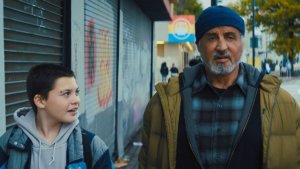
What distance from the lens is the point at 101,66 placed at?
7617 millimetres

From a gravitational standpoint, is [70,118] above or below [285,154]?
above

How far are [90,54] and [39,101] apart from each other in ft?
13.8

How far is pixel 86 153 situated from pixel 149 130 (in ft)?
1.55

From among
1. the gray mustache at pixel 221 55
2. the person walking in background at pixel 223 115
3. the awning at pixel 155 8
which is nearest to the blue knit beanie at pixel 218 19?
the person walking in background at pixel 223 115

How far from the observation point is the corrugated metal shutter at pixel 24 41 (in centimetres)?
394

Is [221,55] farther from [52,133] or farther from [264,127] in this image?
[52,133]

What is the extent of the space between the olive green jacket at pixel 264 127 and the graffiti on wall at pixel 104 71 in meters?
4.55

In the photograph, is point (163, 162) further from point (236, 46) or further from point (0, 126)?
point (0, 126)

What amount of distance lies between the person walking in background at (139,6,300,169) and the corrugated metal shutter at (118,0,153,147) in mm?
6478

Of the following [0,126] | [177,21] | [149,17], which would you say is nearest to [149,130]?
[0,126]

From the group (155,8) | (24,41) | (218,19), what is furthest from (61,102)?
(155,8)

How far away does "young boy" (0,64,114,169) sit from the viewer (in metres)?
2.44

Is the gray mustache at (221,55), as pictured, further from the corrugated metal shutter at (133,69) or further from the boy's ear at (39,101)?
the corrugated metal shutter at (133,69)

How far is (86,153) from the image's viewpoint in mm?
2531
